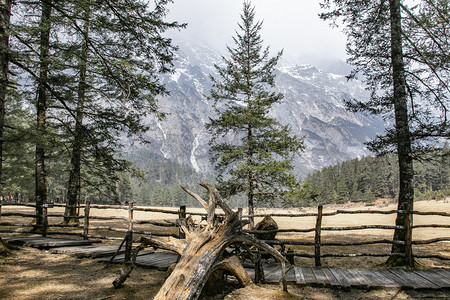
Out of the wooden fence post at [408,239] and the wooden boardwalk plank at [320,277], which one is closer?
the wooden boardwalk plank at [320,277]

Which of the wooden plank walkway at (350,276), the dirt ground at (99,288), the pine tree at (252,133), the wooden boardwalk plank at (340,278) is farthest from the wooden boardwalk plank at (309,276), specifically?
the pine tree at (252,133)

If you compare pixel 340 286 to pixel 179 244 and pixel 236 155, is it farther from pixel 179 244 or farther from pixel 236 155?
pixel 236 155

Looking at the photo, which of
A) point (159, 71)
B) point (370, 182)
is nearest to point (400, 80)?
point (159, 71)

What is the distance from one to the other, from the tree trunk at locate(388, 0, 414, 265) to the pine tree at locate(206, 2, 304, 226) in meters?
5.32

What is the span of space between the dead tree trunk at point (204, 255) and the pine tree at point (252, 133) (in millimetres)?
8322

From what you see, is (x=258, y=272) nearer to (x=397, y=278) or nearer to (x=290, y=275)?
(x=290, y=275)

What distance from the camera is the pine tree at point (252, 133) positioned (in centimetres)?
1346

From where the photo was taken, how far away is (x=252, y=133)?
602 inches

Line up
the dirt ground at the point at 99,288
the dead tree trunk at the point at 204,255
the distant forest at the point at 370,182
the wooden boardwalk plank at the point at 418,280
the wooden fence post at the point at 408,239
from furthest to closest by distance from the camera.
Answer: the distant forest at the point at 370,182 < the wooden fence post at the point at 408,239 < the wooden boardwalk plank at the point at 418,280 < the dirt ground at the point at 99,288 < the dead tree trunk at the point at 204,255

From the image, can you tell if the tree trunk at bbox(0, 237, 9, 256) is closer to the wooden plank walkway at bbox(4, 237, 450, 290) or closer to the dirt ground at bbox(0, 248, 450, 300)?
the dirt ground at bbox(0, 248, 450, 300)

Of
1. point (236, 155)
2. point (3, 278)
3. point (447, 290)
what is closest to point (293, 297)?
point (447, 290)

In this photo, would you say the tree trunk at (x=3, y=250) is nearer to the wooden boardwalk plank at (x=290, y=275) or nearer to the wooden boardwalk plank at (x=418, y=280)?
the wooden boardwalk plank at (x=290, y=275)

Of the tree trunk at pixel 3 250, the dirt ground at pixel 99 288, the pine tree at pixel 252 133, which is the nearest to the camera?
the dirt ground at pixel 99 288

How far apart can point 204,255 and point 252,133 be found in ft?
39.1
